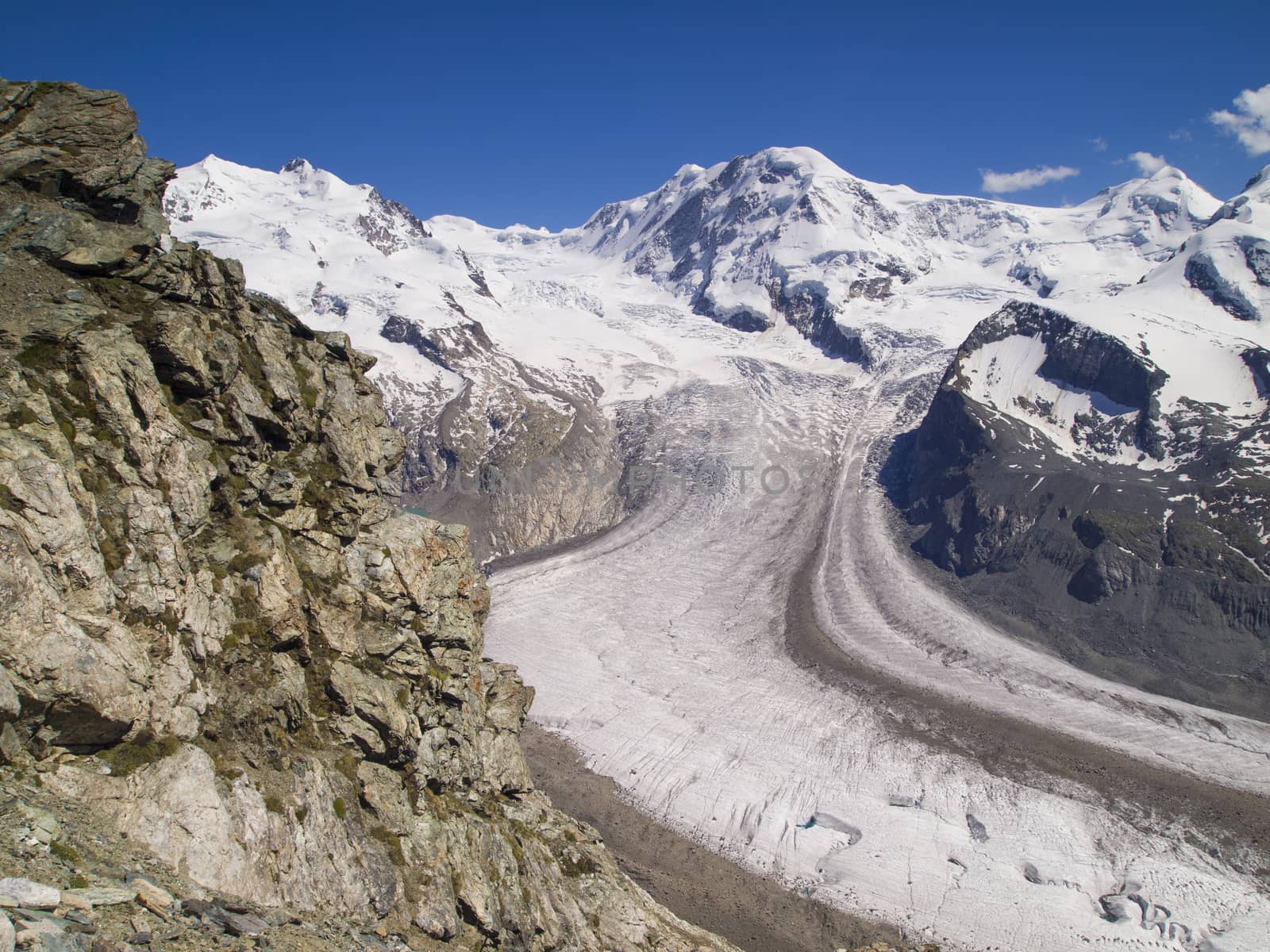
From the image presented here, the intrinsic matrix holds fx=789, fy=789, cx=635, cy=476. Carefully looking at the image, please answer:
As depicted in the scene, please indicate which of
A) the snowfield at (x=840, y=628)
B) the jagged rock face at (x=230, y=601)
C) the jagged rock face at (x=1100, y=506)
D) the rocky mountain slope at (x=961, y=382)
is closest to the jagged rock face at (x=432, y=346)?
the rocky mountain slope at (x=961, y=382)

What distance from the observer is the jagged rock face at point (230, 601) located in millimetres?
13227

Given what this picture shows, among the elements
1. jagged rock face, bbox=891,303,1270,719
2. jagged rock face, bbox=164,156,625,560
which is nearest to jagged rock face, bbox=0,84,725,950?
jagged rock face, bbox=891,303,1270,719

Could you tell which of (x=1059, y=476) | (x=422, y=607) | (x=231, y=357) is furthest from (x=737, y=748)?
(x=1059, y=476)

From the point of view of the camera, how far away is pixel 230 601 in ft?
56.4

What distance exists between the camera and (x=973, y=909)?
3812 centimetres

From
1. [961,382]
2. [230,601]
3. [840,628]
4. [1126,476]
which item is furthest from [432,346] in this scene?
[230,601]

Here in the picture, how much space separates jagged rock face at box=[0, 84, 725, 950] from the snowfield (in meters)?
22.4

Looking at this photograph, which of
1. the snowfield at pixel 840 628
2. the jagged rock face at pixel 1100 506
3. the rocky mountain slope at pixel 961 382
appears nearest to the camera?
the snowfield at pixel 840 628

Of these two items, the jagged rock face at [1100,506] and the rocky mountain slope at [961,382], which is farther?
the rocky mountain slope at [961,382]

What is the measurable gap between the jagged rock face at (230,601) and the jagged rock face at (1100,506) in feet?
195

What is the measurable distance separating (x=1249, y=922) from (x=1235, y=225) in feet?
439

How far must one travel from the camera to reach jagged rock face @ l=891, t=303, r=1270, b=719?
66.8 meters

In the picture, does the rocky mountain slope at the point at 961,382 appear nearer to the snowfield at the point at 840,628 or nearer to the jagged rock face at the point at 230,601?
the snowfield at the point at 840,628

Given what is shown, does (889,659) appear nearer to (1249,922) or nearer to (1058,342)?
(1249,922)
